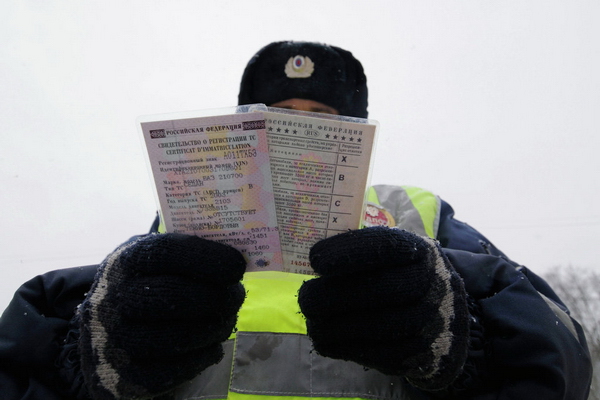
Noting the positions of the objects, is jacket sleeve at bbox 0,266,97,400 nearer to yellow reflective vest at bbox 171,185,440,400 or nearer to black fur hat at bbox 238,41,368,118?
yellow reflective vest at bbox 171,185,440,400

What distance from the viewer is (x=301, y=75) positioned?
51.9 inches

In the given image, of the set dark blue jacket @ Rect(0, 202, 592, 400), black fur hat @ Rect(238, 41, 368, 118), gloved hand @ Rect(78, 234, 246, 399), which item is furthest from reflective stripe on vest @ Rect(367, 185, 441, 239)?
gloved hand @ Rect(78, 234, 246, 399)

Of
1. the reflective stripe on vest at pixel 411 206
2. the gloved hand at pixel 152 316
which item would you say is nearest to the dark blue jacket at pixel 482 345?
the gloved hand at pixel 152 316

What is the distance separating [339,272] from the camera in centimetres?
66

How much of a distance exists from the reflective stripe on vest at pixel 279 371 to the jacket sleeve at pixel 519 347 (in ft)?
0.56

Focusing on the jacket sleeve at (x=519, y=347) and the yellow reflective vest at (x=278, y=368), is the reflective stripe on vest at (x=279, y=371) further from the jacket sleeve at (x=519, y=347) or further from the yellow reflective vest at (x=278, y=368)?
the jacket sleeve at (x=519, y=347)

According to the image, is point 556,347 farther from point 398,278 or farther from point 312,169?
point 312,169

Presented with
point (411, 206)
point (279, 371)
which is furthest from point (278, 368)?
point (411, 206)

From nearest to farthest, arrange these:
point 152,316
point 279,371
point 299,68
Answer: point 152,316
point 279,371
point 299,68

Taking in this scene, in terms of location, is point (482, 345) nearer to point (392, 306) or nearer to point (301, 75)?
point (392, 306)

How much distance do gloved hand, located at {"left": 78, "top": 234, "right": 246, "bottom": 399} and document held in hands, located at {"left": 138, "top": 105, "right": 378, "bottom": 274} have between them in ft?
0.26

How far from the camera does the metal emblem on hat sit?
1319mm

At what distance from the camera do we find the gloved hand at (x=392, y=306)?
2.10 ft

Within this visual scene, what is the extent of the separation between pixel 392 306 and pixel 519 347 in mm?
257
